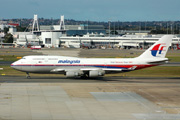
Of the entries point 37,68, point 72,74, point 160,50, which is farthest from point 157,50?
point 37,68

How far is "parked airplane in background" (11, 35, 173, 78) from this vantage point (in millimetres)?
56625

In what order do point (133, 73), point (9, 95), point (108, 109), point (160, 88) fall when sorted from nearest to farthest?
point (108, 109) < point (9, 95) < point (160, 88) < point (133, 73)

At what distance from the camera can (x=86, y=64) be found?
57312mm

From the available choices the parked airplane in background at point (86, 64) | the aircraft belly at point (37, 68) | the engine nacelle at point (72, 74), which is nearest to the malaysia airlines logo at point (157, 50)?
the parked airplane in background at point (86, 64)

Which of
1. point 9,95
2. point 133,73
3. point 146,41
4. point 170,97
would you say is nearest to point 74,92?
point 9,95

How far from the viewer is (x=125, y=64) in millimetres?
58094

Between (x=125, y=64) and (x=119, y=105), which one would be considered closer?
(x=119, y=105)

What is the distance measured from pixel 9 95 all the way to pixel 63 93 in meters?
6.47

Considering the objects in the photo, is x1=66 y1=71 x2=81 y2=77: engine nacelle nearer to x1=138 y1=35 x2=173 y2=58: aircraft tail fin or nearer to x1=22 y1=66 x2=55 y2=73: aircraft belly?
x1=22 y1=66 x2=55 y2=73: aircraft belly

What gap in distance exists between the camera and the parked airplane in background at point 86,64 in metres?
56.6

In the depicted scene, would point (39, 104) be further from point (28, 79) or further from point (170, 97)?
point (28, 79)

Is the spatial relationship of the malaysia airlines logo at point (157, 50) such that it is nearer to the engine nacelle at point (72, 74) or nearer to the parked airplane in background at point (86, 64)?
the parked airplane in background at point (86, 64)

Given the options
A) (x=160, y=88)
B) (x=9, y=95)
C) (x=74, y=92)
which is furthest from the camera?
(x=160, y=88)

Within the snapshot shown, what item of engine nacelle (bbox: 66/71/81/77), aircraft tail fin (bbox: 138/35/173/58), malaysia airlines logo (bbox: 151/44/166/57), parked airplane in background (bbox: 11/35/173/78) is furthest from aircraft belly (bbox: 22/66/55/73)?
malaysia airlines logo (bbox: 151/44/166/57)
